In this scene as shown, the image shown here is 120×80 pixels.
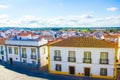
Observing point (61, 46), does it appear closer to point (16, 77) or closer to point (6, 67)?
point (16, 77)

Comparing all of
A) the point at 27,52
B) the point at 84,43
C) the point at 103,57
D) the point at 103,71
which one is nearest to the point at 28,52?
the point at 27,52

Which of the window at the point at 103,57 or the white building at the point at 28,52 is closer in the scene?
the window at the point at 103,57

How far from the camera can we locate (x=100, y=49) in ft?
111

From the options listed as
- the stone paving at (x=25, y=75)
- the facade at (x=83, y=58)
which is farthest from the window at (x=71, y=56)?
the stone paving at (x=25, y=75)

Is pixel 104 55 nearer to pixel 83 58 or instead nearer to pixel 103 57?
pixel 103 57

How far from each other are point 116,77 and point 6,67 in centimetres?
2423

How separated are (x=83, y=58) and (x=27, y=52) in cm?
1383

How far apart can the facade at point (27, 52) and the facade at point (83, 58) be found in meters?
4.28

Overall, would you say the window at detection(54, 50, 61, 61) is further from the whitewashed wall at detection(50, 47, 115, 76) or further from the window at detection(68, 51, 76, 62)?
the window at detection(68, 51, 76, 62)

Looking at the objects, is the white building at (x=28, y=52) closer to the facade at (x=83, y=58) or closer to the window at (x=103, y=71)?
the facade at (x=83, y=58)

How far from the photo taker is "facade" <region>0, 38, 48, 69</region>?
136 feet

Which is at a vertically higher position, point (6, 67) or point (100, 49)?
point (100, 49)

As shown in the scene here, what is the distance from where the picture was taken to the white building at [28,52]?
41531mm

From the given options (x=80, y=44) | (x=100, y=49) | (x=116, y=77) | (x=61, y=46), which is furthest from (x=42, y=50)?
(x=116, y=77)
